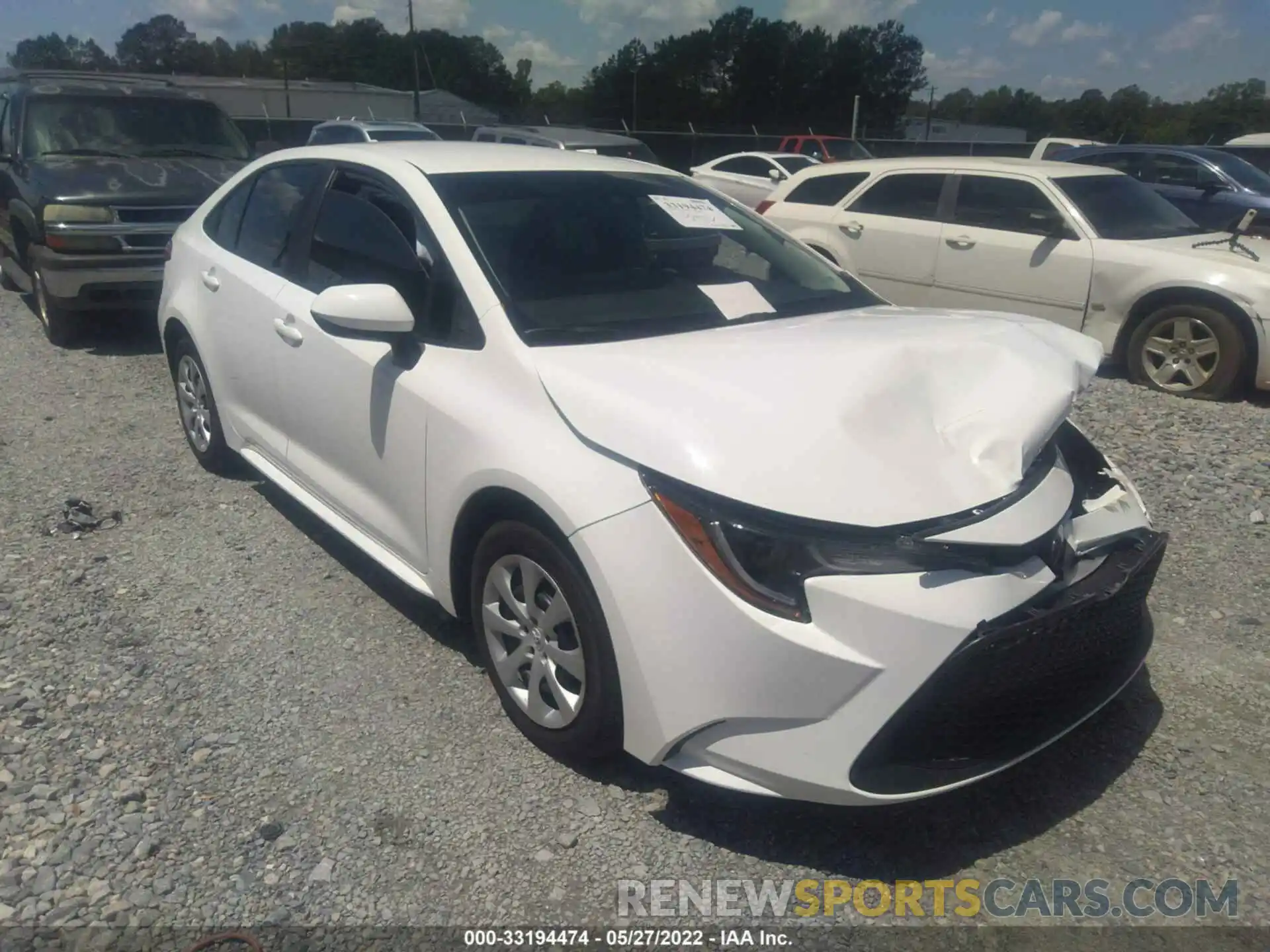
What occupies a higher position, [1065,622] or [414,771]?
[1065,622]

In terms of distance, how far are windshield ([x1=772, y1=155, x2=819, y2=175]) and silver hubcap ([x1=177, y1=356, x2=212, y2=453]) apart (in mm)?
16163

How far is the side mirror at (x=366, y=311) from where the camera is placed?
10.2ft

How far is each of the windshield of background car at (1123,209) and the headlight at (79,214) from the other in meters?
7.09

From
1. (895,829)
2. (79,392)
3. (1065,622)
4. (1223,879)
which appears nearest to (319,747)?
(895,829)

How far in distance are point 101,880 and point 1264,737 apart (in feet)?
11.1

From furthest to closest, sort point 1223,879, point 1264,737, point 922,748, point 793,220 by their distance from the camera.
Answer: point 793,220 → point 1264,737 → point 1223,879 → point 922,748

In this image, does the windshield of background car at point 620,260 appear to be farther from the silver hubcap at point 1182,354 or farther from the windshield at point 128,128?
the windshield at point 128,128

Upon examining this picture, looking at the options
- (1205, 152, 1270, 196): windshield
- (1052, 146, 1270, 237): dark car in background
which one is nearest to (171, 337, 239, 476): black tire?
(1052, 146, 1270, 237): dark car in background

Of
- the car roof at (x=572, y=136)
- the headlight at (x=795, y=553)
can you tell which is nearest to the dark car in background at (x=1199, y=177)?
the car roof at (x=572, y=136)

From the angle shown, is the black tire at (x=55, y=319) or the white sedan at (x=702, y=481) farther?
the black tire at (x=55, y=319)

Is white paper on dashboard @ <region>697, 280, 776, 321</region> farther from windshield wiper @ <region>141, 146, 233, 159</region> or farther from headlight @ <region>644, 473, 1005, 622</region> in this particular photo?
windshield wiper @ <region>141, 146, 233, 159</region>

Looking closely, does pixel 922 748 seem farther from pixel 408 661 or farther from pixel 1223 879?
pixel 408 661

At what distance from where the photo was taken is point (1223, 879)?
2.59 meters

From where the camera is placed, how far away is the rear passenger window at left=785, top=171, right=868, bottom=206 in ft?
29.6
